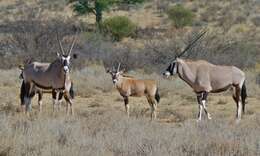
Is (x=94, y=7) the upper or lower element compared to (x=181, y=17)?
upper

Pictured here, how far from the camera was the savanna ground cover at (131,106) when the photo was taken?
9469 mm

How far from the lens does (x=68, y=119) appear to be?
496 inches

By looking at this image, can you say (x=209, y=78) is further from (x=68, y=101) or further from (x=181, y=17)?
(x=181, y=17)

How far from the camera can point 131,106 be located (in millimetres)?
18125

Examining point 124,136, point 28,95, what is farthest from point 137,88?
point 124,136

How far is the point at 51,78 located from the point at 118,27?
89.7 ft

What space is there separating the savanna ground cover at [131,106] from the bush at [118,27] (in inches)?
20.3

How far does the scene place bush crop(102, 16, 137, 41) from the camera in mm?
41531

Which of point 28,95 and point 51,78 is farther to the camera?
point 28,95

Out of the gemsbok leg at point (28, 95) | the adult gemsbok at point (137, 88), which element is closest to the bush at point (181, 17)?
the adult gemsbok at point (137, 88)

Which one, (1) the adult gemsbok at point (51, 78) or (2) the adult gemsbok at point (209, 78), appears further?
(2) the adult gemsbok at point (209, 78)

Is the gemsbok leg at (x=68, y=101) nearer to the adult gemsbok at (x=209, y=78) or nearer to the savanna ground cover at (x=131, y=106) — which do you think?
the savanna ground cover at (x=131, y=106)

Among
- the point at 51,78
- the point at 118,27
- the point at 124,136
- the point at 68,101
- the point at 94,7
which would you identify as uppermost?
the point at 124,136

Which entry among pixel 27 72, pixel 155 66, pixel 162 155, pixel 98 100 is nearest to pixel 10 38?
pixel 155 66
